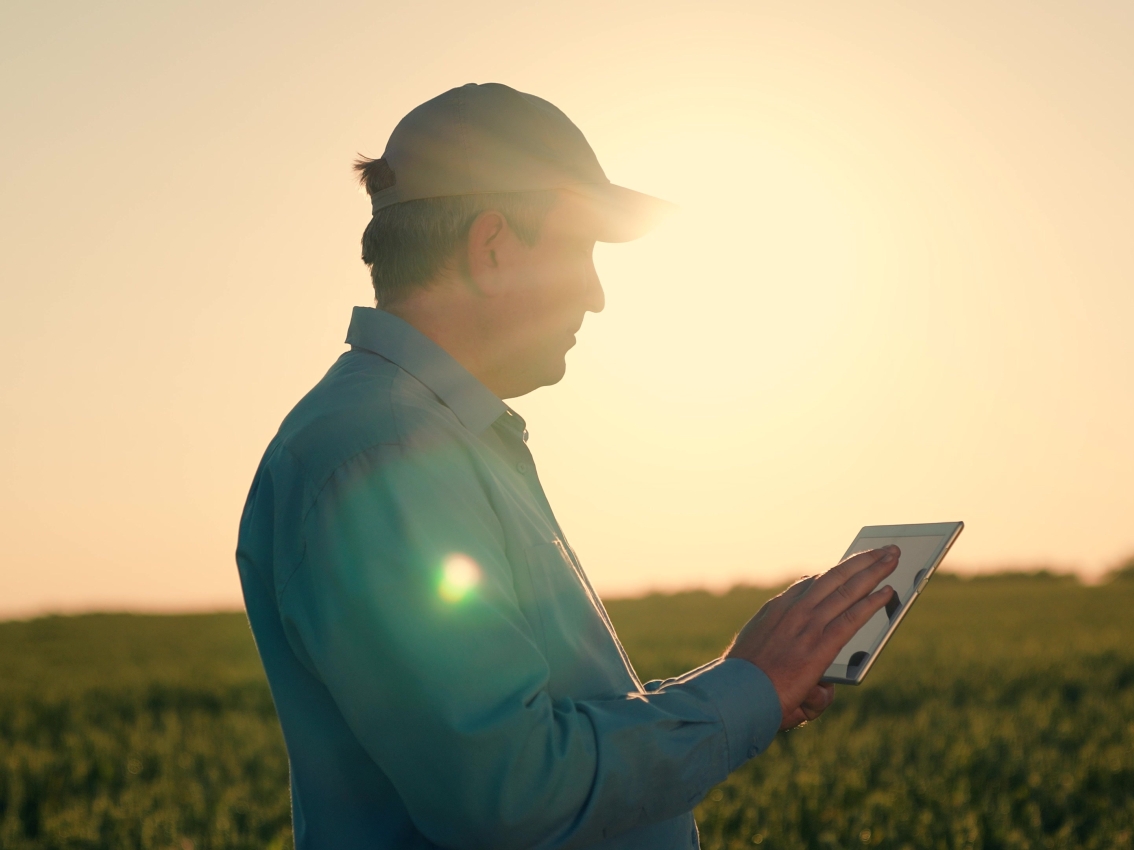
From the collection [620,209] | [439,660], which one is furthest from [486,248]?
[439,660]

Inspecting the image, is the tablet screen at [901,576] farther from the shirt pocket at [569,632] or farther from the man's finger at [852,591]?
the shirt pocket at [569,632]

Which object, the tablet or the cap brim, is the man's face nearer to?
the cap brim

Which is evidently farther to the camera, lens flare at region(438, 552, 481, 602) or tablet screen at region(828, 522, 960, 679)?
tablet screen at region(828, 522, 960, 679)

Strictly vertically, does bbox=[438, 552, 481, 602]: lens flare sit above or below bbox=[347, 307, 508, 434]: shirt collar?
below

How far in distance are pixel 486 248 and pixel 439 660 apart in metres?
0.84

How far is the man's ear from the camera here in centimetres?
190

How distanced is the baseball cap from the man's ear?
0.06m

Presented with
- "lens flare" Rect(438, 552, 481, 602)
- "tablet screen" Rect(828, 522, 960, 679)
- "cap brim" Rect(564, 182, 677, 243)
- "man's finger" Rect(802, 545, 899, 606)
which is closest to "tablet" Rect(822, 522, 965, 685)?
"tablet screen" Rect(828, 522, 960, 679)

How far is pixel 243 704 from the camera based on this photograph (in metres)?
13.6

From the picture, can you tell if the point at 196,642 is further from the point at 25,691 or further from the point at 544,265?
the point at 544,265

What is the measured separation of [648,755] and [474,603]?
0.34 m

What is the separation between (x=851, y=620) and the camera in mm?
1667

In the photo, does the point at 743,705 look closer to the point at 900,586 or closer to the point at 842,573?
the point at 842,573

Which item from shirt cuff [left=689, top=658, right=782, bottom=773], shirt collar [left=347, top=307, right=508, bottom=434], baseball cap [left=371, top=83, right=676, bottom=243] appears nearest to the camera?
shirt cuff [left=689, top=658, right=782, bottom=773]
